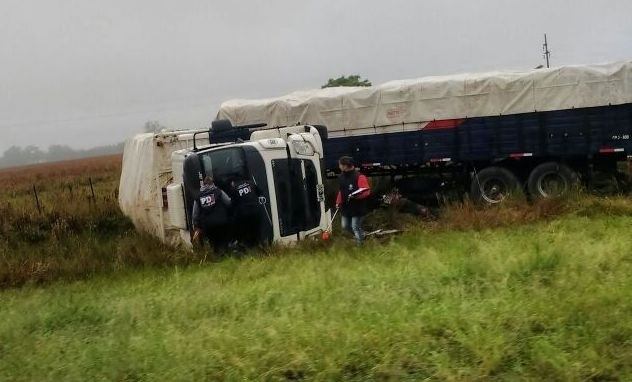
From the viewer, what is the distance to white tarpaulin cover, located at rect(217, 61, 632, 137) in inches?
486

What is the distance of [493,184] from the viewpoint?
13.6m

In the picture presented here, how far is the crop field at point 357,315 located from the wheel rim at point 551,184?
3685 millimetres

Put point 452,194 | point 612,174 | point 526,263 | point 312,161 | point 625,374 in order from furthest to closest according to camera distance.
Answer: point 452,194 < point 612,174 < point 312,161 < point 526,263 < point 625,374

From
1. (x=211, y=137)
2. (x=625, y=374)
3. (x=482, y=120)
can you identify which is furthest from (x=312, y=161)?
(x=625, y=374)

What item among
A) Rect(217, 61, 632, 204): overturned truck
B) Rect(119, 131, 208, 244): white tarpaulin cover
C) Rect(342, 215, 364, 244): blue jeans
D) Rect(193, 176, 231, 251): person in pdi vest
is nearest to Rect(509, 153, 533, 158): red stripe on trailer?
Rect(217, 61, 632, 204): overturned truck

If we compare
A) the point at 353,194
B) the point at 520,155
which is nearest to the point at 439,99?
the point at 520,155

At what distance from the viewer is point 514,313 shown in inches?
168

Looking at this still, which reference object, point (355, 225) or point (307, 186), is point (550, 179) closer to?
point (355, 225)

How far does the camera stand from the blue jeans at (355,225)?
10.2 m

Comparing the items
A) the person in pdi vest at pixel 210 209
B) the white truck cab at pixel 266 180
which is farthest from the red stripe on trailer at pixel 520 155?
the person in pdi vest at pixel 210 209

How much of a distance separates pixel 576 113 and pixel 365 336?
1003 cm

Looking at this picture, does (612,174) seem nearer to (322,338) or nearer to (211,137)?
(211,137)

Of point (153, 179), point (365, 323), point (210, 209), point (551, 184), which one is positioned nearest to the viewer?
point (365, 323)

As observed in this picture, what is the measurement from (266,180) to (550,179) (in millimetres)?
6486
